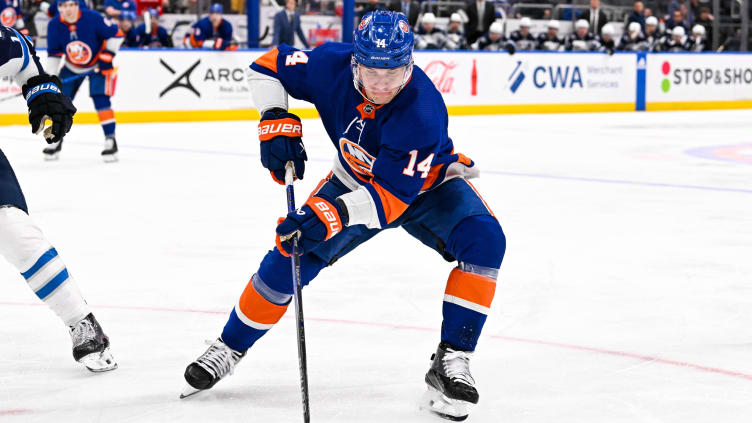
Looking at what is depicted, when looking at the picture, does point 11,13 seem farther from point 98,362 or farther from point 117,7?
point 98,362

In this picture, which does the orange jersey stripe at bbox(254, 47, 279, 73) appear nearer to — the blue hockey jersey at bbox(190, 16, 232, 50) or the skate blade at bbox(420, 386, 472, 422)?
the skate blade at bbox(420, 386, 472, 422)

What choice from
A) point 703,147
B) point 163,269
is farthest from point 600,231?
point 703,147

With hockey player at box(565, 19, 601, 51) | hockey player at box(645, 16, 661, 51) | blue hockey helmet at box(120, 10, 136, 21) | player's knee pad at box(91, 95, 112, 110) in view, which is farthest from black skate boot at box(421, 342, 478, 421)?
hockey player at box(645, 16, 661, 51)

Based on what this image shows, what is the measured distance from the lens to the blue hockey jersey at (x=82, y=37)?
830cm

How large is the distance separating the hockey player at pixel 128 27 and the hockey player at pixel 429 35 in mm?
3864

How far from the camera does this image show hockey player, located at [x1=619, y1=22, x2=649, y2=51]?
16.1 meters

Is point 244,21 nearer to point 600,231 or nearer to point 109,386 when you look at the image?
point 600,231

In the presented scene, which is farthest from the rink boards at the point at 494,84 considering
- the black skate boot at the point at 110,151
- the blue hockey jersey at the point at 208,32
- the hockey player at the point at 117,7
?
the black skate boot at the point at 110,151

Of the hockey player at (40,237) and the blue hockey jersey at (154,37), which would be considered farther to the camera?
the blue hockey jersey at (154,37)

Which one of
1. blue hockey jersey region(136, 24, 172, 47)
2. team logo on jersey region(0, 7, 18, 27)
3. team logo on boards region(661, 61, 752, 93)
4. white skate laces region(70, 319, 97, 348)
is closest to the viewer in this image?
white skate laces region(70, 319, 97, 348)

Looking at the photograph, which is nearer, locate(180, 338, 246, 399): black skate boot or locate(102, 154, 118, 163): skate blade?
locate(180, 338, 246, 399): black skate boot

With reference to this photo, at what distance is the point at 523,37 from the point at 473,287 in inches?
523

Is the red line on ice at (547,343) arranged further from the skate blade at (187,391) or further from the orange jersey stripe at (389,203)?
the orange jersey stripe at (389,203)

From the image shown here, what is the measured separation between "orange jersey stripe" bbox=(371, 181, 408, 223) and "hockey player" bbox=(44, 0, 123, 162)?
614 cm
